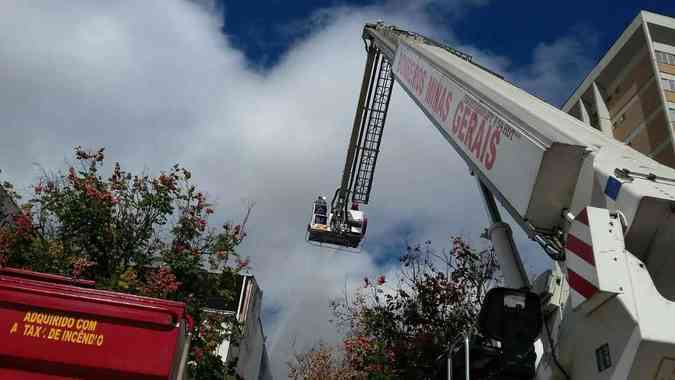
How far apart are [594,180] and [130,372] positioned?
3320mm

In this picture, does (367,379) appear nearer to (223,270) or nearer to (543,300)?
(223,270)

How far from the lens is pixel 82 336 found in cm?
410

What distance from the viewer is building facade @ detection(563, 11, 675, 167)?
3669 centimetres

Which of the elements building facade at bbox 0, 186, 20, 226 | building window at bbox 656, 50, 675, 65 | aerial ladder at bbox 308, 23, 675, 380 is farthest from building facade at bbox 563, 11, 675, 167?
aerial ladder at bbox 308, 23, 675, 380

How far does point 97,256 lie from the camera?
40.8ft

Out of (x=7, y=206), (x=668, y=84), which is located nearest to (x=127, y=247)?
(x=7, y=206)

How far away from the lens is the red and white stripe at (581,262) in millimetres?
2969

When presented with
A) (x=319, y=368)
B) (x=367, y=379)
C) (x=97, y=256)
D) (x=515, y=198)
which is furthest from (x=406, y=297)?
(x=319, y=368)

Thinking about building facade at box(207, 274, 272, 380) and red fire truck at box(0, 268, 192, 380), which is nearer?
red fire truck at box(0, 268, 192, 380)

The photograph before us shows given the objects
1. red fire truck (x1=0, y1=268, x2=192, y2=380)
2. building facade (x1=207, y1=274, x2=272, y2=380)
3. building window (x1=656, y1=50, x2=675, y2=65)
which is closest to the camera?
red fire truck (x1=0, y1=268, x2=192, y2=380)

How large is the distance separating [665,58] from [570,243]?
4119cm

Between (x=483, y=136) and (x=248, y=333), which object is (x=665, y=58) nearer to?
(x=248, y=333)

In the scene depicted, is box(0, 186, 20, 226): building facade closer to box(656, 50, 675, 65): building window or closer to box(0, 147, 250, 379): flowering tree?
box(0, 147, 250, 379): flowering tree

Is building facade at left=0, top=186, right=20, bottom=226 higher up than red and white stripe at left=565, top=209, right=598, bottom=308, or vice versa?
building facade at left=0, top=186, right=20, bottom=226
